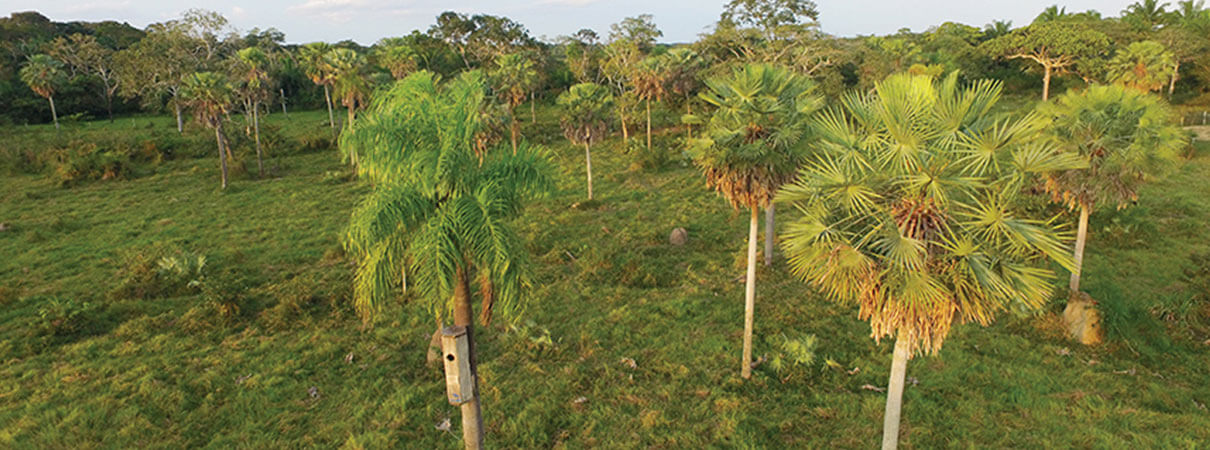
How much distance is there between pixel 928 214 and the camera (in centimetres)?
719

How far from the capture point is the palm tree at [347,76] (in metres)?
44.2

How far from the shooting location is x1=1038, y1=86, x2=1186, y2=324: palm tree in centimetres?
1470

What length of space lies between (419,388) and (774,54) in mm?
36870

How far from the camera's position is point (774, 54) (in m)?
41.8

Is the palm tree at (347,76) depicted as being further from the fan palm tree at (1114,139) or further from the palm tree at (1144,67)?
the palm tree at (1144,67)

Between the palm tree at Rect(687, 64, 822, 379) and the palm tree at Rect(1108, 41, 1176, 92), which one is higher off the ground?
the palm tree at Rect(1108, 41, 1176, 92)

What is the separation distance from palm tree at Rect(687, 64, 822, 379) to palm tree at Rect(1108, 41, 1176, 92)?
51842 millimetres

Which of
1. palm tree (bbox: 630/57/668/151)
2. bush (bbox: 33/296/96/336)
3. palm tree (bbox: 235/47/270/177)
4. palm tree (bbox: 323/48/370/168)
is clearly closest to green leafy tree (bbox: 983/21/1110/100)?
palm tree (bbox: 630/57/668/151)

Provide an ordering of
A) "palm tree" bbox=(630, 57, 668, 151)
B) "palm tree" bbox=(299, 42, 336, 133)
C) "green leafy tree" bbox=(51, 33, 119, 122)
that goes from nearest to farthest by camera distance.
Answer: "palm tree" bbox=(630, 57, 668, 151), "palm tree" bbox=(299, 42, 336, 133), "green leafy tree" bbox=(51, 33, 119, 122)

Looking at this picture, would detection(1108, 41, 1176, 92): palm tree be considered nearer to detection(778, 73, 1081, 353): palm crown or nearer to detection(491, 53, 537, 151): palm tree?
detection(491, 53, 537, 151): palm tree

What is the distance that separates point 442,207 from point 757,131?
7237 mm

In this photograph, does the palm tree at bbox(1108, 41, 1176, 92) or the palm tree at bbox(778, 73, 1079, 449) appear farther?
the palm tree at bbox(1108, 41, 1176, 92)

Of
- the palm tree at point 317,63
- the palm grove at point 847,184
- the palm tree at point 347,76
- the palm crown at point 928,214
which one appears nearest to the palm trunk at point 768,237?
the palm grove at point 847,184

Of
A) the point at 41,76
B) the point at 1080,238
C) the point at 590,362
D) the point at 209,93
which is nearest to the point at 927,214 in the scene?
the point at 590,362
